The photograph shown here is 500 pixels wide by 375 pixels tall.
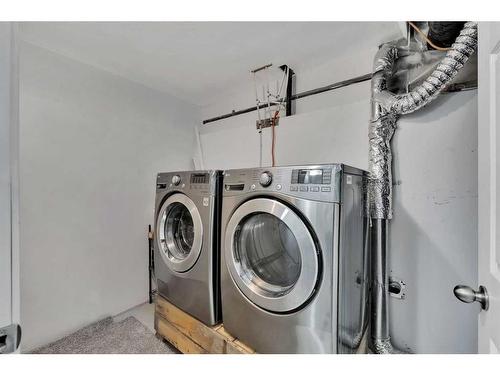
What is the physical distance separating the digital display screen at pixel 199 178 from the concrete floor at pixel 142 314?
1358 millimetres

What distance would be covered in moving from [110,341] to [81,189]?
121 centimetres

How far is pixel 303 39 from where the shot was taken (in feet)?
4.91

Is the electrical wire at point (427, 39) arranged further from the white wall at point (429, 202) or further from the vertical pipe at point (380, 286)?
the vertical pipe at point (380, 286)

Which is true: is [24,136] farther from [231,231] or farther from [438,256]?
[438,256]

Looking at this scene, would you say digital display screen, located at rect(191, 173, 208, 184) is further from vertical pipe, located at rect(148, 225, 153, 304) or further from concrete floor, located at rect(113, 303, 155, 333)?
concrete floor, located at rect(113, 303, 155, 333)

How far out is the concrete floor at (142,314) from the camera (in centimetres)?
188

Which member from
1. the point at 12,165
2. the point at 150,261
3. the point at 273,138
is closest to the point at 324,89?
the point at 273,138

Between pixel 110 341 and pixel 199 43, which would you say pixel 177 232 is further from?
pixel 199 43

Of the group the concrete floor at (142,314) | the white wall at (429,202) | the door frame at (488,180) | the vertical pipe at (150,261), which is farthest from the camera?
the vertical pipe at (150,261)

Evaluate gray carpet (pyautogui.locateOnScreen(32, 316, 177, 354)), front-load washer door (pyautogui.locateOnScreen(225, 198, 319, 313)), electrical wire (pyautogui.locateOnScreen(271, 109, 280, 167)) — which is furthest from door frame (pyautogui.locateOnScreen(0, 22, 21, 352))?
electrical wire (pyautogui.locateOnScreen(271, 109, 280, 167))

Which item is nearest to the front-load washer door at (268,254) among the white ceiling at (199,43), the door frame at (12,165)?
the door frame at (12,165)

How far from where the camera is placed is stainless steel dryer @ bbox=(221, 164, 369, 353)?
95cm

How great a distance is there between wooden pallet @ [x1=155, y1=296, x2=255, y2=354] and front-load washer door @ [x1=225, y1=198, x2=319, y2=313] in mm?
334
